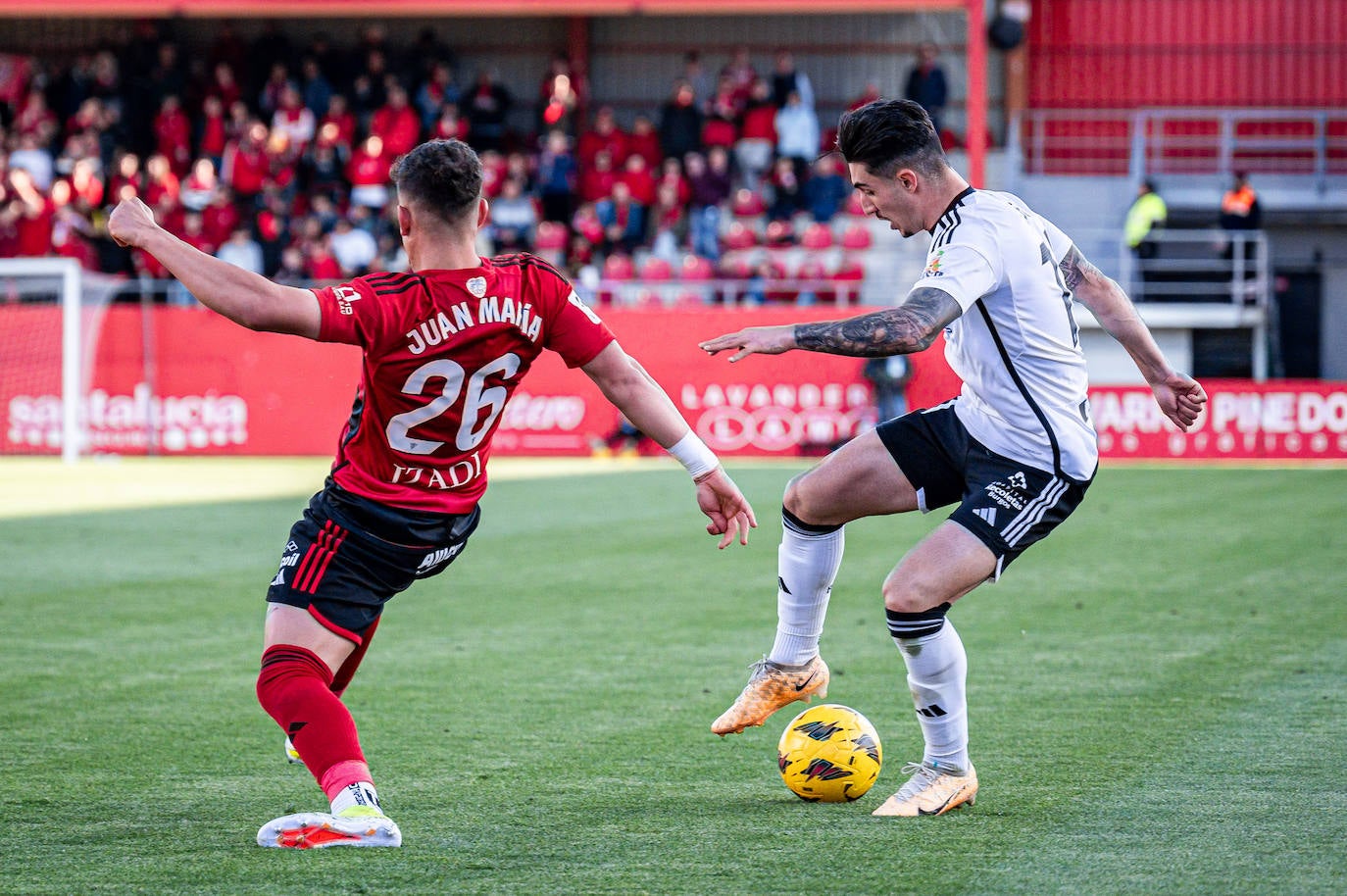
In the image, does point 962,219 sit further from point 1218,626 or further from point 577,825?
point 1218,626

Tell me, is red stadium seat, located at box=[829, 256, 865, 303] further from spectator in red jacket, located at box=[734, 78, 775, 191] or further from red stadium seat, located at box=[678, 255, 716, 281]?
spectator in red jacket, located at box=[734, 78, 775, 191]

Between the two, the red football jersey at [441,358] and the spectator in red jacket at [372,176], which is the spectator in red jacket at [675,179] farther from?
the red football jersey at [441,358]

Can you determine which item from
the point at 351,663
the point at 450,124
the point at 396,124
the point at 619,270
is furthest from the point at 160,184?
the point at 351,663

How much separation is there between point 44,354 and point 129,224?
19417mm

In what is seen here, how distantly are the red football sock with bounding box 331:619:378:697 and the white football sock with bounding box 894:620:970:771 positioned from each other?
60.2 inches

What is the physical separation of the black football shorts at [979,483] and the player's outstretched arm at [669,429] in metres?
0.71

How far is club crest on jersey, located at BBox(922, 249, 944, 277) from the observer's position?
4.91 metres

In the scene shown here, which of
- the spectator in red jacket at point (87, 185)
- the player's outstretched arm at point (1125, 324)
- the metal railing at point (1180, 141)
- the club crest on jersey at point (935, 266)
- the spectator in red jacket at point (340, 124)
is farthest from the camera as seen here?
the metal railing at point (1180, 141)

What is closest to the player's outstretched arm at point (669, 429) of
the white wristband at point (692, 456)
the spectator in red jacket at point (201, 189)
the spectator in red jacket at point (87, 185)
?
the white wristband at point (692, 456)

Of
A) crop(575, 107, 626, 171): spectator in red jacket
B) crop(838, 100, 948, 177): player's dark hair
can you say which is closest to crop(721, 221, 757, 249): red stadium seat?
crop(575, 107, 626, 171): spectator in red jacket

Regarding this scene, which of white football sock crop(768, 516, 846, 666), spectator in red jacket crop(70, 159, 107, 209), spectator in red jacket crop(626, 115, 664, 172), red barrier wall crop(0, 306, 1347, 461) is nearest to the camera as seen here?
white football sock crop(768, 516, 846, 666)

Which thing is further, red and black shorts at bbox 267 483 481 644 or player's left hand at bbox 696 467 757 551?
player's left hand at bbox 696 467 757 551

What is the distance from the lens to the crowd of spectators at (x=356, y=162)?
2562 cm

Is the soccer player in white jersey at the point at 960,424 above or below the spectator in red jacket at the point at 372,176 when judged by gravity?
below
